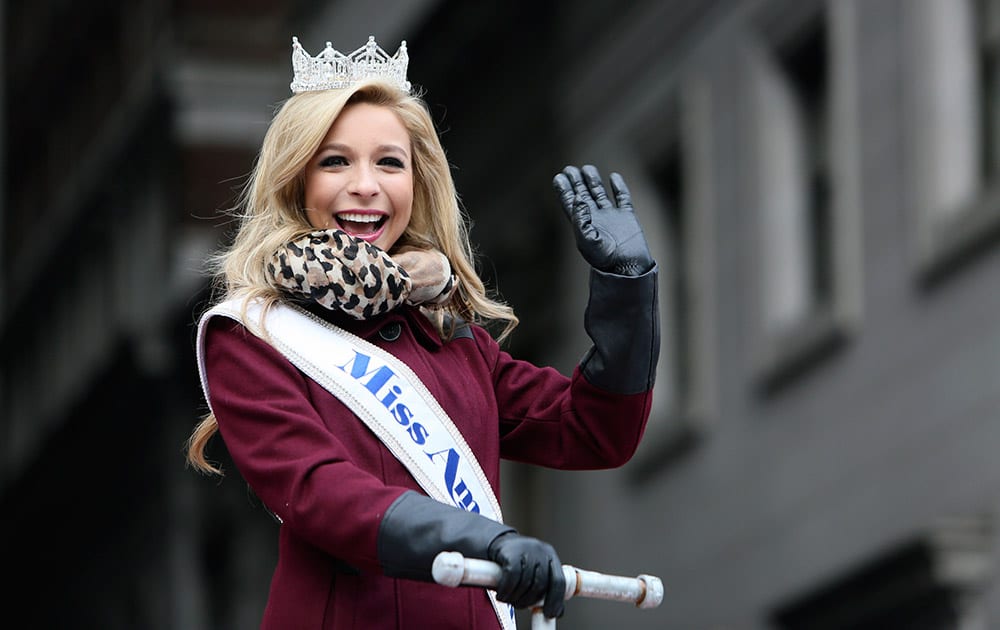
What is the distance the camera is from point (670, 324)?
2148 centimetres

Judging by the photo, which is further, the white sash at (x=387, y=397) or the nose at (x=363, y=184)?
the nose at (x=363, y=184)

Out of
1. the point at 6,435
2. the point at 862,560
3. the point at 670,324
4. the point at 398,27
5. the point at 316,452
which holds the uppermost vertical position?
the point at 6,435

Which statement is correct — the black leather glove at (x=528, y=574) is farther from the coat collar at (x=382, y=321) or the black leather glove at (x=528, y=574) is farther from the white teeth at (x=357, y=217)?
the white teeth at (x=357, y=217)

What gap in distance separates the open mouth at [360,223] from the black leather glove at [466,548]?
0.69m

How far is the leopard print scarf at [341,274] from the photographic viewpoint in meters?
4.53

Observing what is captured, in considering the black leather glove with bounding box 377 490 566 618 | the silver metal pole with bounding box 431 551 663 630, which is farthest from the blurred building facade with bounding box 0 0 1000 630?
the silver metal pole with bounding box 431 551 663 630

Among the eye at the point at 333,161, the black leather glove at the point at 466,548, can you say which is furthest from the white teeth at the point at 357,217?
the black leather glove at the point at 466,548

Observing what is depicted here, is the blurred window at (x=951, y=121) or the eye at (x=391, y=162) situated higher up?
the blurred window at (x=951, y=121)

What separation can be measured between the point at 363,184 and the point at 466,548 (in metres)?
0.95

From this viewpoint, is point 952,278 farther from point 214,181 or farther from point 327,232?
point 214,181

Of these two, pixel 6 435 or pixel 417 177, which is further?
pixel 6 435

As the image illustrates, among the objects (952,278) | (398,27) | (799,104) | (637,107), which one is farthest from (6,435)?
(952,278)

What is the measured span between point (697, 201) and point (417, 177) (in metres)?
15.5

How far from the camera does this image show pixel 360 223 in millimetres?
4793
